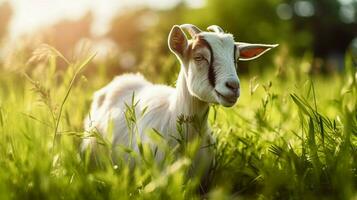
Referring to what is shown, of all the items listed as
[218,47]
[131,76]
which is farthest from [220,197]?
[131,76]

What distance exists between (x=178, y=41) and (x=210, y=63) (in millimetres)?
377

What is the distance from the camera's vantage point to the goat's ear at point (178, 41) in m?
4.21

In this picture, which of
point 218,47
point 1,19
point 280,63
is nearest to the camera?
point 218,47

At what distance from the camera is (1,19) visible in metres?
20.1

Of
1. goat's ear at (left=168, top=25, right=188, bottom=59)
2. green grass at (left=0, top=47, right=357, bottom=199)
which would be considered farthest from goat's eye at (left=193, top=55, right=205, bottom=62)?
green grass at (left=0, top=47, right=357, bottom=199)

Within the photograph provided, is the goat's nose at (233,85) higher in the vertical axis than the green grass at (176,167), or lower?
higher

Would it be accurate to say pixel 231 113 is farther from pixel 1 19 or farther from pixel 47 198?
pixel 1 19

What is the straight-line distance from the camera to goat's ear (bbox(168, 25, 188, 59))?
4.21 m

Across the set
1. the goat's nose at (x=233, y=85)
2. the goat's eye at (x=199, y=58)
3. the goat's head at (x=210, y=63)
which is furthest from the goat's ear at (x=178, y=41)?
the goat's nose at (x=233, y=85)

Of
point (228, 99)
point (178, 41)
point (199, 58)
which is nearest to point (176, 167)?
point (228, 99)

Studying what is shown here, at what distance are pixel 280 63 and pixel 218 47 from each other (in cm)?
111

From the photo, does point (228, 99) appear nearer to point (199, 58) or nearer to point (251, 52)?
point (199, 58)

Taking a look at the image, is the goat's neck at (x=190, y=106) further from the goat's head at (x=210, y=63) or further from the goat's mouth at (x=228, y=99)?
the goat's mouth at (x=228, y=99)

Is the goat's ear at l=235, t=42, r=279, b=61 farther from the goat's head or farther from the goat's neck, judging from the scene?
the goat's neck
